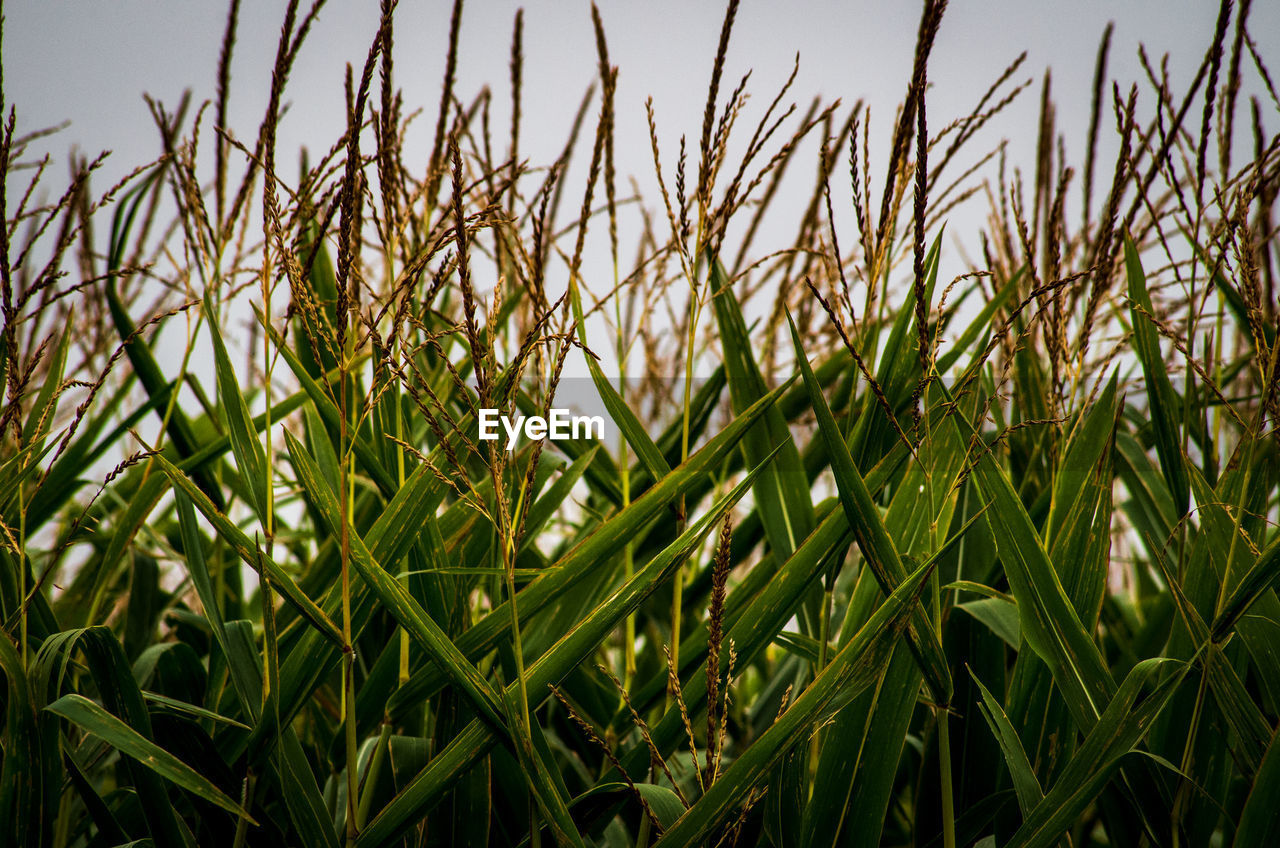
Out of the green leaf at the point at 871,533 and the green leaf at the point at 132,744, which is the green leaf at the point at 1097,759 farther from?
the green leaf at the point at 132,744

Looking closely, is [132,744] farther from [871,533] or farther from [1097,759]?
[1097,759]

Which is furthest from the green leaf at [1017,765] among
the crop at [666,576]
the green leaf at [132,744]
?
the green leaf at [132,744]

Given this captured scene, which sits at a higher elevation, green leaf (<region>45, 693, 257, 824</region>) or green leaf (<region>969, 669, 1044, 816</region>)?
green leaf (<region>45, 693, 257, 824</region>)

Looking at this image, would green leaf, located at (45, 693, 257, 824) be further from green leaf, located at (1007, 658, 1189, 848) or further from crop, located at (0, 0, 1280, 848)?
green leaf, located at (1007, 658, 1189, 848)

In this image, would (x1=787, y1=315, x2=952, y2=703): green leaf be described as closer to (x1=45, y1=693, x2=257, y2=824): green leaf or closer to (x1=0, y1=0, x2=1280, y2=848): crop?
(x1=0, y1=0, x2=1280, y2=848): crop

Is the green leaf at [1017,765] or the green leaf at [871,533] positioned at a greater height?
the green leaf at [871,533]

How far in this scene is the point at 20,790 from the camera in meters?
0.44

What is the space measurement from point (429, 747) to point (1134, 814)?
0.49 metres

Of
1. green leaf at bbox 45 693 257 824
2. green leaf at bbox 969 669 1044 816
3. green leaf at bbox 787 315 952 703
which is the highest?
green leaf at bbox 787 315 952 703

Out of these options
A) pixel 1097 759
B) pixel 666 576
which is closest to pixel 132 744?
pixel 666 576

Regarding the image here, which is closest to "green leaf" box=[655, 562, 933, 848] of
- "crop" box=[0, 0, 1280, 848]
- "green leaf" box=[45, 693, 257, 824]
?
"crop" box=[0, 0, 1280, 848]

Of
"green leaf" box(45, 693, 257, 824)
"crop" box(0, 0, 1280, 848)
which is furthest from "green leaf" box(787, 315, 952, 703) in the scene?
"green leaf" box(45, 693, 257, 824)

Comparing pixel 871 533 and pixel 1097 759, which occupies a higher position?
pixel 871 533

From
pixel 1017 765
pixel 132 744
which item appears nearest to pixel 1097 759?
pixel 1017 765
